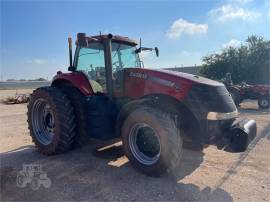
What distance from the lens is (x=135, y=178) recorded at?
171 inches

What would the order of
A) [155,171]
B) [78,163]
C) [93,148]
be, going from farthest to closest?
1. [93,148]
2. [78,163]
3. [155,171]

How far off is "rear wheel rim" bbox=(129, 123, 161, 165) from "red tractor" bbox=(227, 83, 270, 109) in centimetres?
902

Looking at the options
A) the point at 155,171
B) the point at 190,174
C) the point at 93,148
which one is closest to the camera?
the point at 155,171

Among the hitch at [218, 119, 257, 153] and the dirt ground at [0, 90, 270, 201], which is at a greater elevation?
the hitch at [218, 119, 257, 153]

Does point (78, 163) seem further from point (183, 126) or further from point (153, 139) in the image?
point (183, 126)

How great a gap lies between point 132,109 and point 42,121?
93.9 inches

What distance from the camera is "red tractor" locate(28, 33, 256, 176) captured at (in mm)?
4254

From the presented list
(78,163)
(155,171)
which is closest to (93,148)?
(78,163)

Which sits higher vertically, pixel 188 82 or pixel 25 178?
pixel 188 82

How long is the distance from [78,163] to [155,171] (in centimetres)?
157

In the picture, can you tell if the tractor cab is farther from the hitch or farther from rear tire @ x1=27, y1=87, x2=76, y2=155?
the hitch

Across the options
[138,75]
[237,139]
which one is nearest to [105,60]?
[138,75]

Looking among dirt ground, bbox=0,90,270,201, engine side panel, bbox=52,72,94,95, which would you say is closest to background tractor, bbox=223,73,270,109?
dirt ground, bbox=0,90,270,201

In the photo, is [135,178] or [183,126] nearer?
[135,178]
